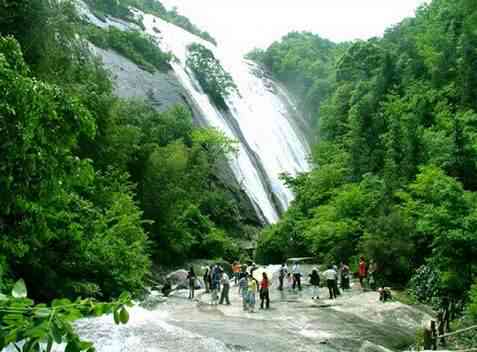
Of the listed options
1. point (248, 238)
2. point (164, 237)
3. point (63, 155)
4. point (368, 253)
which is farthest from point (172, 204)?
point (63, 155)

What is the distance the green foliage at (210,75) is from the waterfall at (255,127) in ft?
2.39

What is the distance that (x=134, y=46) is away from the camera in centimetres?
5484

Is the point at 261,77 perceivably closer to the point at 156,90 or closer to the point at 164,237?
the point at 156,90

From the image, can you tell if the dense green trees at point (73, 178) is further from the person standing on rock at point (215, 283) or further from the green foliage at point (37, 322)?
the person standing on rock at point (215, 283)

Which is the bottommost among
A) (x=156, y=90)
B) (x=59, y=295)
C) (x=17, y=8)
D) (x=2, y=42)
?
(x=59, y=295)

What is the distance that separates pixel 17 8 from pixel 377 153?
81.2ft

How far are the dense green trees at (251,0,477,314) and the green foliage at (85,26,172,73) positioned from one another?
1779cm

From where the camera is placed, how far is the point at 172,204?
29.3m

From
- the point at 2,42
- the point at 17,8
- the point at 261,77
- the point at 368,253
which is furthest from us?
the point at 261,77

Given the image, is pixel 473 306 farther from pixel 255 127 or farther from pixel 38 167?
pixel 255 127

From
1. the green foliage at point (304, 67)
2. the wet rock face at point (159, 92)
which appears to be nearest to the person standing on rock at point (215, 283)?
the wet rock face at point (159, 92)

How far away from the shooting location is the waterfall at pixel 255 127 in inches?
1838

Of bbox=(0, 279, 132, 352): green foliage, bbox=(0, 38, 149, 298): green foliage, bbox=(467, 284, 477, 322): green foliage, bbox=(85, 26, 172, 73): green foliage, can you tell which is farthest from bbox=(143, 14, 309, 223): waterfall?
bbox=(0, 279, 132, 352): green foliage

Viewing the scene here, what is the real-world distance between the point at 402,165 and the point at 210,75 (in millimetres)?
33117
